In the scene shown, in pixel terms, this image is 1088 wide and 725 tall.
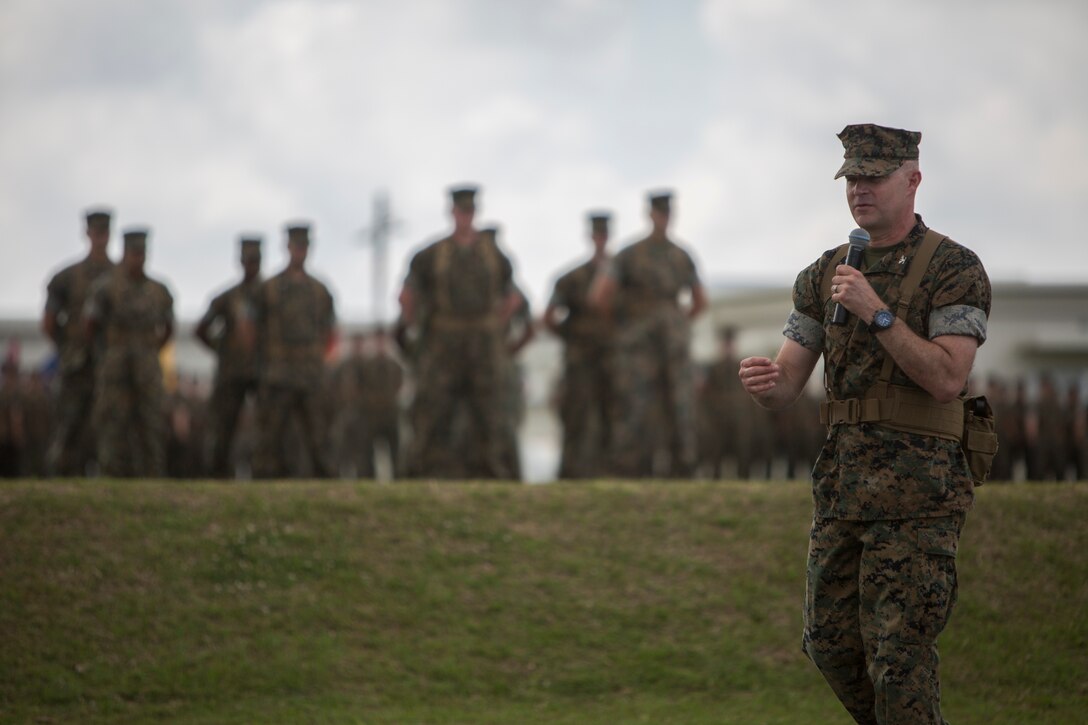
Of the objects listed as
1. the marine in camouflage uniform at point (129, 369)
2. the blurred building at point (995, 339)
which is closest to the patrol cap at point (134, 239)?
the marine in camouflage uniform at point (129, 369)

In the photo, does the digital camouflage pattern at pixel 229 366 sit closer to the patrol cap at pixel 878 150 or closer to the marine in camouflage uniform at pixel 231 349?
the marine in camouflage uniform at pixel 231 349

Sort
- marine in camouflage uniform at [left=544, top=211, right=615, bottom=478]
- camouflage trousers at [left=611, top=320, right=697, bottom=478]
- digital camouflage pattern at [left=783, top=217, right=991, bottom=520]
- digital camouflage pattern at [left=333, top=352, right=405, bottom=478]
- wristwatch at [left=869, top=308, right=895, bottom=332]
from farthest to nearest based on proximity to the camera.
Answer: digital camouflage pattern at [left=333, top=352, right=405, bottom=478] → marine in camouflage uniform at [left=544, top=211, right=615, bottom=478] → camouflage trousers at [left=611, top=320, right=697, bottom=478] → digital camouflage pattern at [left=783, top=217, right=991, bottom=520] → wristwatch at [left=869, top=308, right=895, bottom=332]

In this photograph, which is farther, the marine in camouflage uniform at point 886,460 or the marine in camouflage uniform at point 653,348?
the marine in camouflage uniform at point 653,348

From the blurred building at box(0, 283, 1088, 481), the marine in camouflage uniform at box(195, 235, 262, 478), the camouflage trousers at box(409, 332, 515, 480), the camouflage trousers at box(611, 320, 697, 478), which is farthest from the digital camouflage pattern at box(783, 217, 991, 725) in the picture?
the blurred building at box(0, 283, 1088, 481)

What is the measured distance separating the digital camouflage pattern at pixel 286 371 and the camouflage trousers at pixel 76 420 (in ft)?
5.25

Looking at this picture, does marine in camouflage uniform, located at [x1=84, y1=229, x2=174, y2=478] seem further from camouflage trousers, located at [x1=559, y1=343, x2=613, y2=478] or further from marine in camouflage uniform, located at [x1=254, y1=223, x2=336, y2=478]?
camouflage trousers, located at [x1=559, y1=343, x2=613, y2=478]

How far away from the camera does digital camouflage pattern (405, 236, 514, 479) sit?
12.8 metres

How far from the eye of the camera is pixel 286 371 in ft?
43.5

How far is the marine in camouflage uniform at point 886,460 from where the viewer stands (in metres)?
4.58

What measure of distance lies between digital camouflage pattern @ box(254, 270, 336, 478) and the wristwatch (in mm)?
9199

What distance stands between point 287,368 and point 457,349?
1717mm

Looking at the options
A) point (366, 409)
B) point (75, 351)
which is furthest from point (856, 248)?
point (366, 409)

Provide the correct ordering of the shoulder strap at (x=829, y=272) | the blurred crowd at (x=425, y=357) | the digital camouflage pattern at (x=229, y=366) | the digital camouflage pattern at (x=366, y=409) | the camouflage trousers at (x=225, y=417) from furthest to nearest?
the digital camouflage pattern at (x=366, y=409) < the camouflage trousers at (x=225, y=417) < the digital camouflage pattern at (x=229, y=366) < the blurred crowd at (x=425, y=357) < the shoulder strap at (x=829, y=272)

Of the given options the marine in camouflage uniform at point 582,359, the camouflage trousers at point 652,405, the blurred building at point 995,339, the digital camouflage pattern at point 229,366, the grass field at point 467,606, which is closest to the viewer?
the grass field at point 467,606
